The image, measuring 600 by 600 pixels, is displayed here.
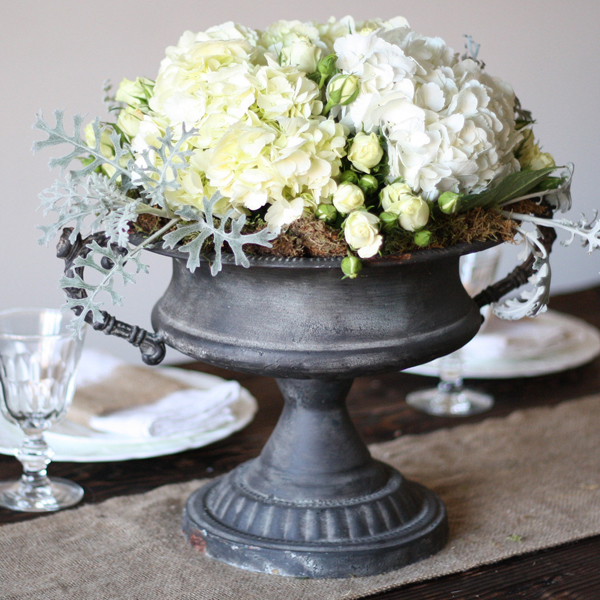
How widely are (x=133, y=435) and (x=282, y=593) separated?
0.38 m

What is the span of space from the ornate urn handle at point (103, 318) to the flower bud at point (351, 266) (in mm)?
227

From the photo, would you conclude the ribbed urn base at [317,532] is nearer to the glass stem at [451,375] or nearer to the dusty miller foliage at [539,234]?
the dusty miller foliage at [539,234]

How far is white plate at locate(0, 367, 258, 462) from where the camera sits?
105 cm

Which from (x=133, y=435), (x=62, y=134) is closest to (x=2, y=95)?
(x=133, y=435)

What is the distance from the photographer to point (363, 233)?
→ 2.18ft

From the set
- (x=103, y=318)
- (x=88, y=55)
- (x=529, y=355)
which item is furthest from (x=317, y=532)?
(x=88, y=55)

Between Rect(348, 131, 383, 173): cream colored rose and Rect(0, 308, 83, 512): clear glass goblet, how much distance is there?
413 millimetres

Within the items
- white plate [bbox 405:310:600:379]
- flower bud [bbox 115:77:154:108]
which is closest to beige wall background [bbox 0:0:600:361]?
white plate [bbox 405:310:600:379]

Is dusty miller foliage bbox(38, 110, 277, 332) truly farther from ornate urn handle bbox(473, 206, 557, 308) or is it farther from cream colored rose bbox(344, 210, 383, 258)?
ornate urn handle bbox(473, 206, 557, 308)

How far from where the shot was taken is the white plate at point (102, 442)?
1049 millimetres

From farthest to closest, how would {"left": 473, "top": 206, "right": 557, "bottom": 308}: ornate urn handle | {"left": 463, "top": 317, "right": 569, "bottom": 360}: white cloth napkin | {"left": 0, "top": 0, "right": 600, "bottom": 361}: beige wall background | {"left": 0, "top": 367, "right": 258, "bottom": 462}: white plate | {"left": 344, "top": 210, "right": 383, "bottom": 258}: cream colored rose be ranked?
{"left": 0, "top": 0, "right": 600, "bottom": 361}: beige wall background, {"left": 463, "top": 317, "right": 569, "bottom": 360}: white cloth napkin, {"left": 0, "top": 367, "right": 258, "bottom": 462}: white plate, {"left": 473, "top": 206, "right": 557, "bottom": 308}: ornate urn handle, {"left": 344, "top": 210, "right": 383, "bottom": 258}: cream colored rose

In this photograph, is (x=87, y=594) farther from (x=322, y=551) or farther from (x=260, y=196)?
(x=260, y=196)

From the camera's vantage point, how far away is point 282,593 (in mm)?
781

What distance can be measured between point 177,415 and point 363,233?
0.56 metres
